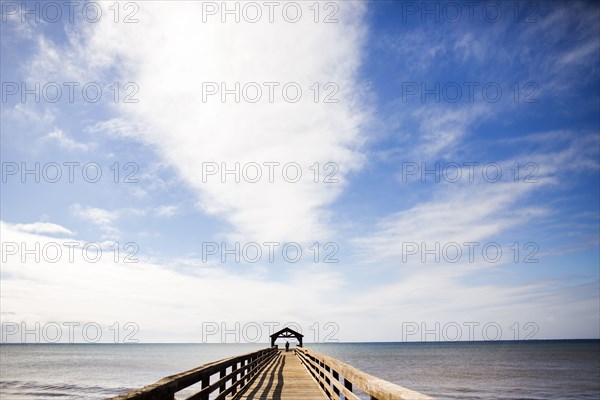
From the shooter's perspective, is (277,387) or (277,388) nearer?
(277,388)

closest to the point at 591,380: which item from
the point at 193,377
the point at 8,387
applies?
the point at 193,377

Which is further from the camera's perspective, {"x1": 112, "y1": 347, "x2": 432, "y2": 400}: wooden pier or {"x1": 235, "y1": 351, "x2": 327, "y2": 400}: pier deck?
{"x1": 235, "y1": 351, "x2": 327, "y2": 400}: pier deck

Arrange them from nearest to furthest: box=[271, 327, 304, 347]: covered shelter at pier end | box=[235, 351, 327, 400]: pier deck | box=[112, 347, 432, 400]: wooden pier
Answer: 1. box=[112, 347, 432, 400]: wooden pier
2. box=[235, 351, 327, 400]: pier deck
3. box=[271, 327, 304, 347]: covered shelter at pier end

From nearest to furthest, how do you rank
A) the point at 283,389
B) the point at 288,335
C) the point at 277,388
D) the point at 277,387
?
the point at 283,389, the point at 277,388, the point at 277,387, the point at 288,335

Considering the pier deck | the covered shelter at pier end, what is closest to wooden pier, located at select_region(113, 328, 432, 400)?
the pier deck

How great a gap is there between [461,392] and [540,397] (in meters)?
5.67

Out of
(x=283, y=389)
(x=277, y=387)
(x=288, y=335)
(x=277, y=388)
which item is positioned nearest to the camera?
(x=283, y=389)

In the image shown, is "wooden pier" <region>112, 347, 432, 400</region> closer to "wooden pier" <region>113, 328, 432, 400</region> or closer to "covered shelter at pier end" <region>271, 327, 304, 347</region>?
"wooden pier" <region>113, 328, 432, 400</region>

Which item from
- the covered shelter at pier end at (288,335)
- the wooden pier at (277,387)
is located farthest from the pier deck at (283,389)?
the covered shelter at pier end at (288,335)

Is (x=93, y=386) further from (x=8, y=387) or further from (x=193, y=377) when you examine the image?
(x=193, y=377)

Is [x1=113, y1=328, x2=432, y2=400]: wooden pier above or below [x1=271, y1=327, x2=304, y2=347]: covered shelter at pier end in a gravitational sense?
above

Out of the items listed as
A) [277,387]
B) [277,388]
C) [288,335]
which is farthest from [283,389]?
[288,335]

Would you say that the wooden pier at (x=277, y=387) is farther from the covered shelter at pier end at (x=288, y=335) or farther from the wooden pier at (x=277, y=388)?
the covered shelter at pier end at (x=288, y=335)

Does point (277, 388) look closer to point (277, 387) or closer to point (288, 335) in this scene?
point (277, 387)
